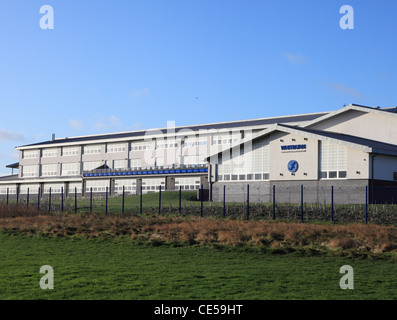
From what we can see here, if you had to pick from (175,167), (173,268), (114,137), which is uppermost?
(114,137)

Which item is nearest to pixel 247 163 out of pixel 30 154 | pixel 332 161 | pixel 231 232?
pixel 332 161

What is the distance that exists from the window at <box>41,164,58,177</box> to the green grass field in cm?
7620

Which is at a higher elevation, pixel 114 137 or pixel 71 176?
pixel 114 137

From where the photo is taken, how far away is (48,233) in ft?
84.1

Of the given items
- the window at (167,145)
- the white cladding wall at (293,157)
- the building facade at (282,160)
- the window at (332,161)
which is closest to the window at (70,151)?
the building facade at (282,160)

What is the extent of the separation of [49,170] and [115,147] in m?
16.1

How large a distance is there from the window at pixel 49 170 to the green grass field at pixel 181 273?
250 ft

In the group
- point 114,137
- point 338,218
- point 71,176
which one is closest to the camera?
point 338,218

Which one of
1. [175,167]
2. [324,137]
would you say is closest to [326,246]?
[324,137]

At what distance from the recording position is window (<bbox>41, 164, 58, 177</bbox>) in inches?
3762

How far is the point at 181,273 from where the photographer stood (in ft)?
46.8

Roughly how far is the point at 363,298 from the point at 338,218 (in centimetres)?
1872
